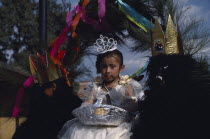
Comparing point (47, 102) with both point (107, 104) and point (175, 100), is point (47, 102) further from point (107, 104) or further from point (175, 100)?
point (175, 100)

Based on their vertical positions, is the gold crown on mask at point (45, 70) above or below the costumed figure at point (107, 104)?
above

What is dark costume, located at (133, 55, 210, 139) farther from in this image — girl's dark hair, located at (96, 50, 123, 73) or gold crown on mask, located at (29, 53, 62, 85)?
gold crown on mask, located at (29, 53, 62, 85)

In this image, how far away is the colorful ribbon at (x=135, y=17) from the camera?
7.46 feet

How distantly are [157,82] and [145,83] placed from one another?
0.13m

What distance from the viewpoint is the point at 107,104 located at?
7.56 feet

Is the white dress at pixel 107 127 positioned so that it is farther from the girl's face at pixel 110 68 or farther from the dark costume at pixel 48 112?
the dark costume at pixel 48 112

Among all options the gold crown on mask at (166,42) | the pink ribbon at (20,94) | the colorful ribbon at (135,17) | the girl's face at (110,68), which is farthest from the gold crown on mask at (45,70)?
the gold crown on mask at (166,42)

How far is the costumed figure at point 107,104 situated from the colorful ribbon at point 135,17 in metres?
0.24

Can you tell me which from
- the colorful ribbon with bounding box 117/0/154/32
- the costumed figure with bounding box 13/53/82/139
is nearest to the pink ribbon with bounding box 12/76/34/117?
the costumed figure with bounding box 13/53/82/139

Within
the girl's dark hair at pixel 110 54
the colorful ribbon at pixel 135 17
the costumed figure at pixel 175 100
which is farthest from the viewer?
the girl's dark hair at pixel 110 54

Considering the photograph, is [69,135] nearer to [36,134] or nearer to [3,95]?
[36,134]

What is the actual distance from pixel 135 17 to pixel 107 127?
86 centimetres

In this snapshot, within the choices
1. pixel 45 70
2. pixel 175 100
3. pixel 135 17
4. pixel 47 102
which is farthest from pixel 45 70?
pixel 175 100

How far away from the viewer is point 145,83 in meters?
1.77
